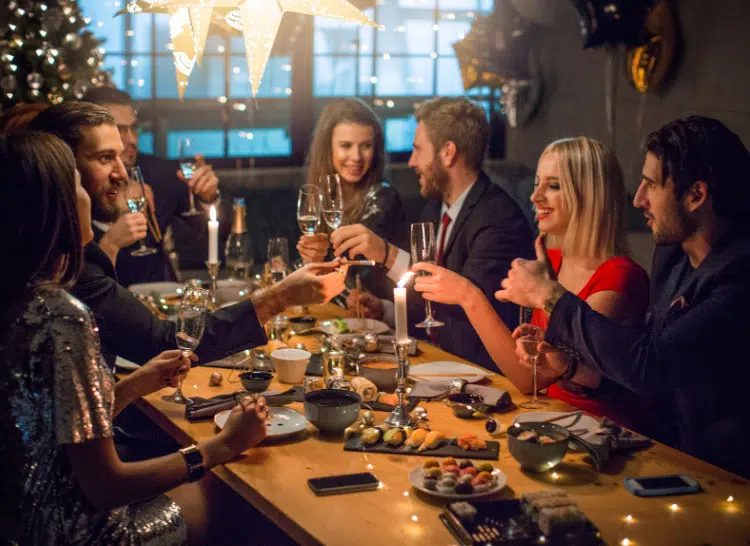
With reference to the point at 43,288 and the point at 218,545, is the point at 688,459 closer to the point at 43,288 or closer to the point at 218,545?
the point at 218,545

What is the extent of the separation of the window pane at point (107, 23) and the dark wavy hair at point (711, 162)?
5.08m

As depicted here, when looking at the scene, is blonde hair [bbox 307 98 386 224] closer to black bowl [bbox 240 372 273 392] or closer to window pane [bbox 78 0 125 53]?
black bowl [bbox 240 372 273 392]

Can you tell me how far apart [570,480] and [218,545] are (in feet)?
3.05

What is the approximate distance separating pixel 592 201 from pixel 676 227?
1.30ft

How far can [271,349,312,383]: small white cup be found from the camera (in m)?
2.43

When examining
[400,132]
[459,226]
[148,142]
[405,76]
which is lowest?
[459,226]

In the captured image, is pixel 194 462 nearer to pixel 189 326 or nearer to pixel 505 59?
pixel 189 326

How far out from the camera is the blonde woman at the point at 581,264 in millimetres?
2471

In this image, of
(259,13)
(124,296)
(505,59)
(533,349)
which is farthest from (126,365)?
(505,59)

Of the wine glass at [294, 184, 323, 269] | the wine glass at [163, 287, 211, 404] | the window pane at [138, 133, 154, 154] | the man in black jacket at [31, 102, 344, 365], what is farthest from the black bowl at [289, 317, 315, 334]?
the window pane at [138, 133, 154, 154]

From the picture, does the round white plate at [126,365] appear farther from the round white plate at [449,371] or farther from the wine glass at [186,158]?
the wine glass at [186,158]

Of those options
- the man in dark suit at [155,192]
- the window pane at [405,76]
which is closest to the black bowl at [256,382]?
the man in dark suit at [155,192]

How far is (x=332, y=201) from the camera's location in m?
3.14

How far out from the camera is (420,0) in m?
7.14
